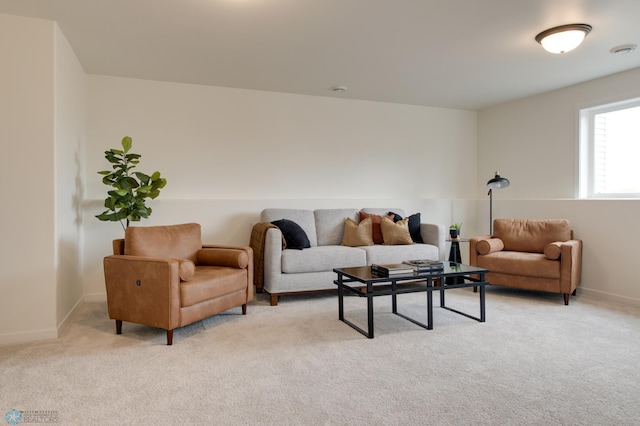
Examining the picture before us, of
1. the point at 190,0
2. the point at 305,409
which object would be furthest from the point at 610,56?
the point at 305,409

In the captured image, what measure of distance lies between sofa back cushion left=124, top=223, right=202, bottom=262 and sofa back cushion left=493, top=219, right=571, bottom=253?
11.9 feet

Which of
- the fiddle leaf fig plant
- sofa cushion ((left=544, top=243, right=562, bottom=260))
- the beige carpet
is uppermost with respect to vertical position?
the fiddle leaf fig plant

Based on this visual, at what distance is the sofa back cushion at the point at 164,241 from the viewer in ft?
11.4

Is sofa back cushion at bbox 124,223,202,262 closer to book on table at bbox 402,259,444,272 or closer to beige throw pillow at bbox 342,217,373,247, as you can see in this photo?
beige throw pillow at bbox 342,217,373,247

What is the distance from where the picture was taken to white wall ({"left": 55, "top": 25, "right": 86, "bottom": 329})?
134 inches

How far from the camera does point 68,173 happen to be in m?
3.79

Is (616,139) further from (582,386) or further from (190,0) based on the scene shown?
(190,0)

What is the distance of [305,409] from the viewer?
2.10 metres

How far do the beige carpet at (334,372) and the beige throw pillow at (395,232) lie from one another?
1281 millimetres

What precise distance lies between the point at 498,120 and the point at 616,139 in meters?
1.69

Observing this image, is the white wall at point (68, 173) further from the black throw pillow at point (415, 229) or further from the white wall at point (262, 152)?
the black throw pillow at point (415, 229)

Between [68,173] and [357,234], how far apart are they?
3.09 meters

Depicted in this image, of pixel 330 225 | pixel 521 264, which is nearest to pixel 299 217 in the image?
pixel 330 225

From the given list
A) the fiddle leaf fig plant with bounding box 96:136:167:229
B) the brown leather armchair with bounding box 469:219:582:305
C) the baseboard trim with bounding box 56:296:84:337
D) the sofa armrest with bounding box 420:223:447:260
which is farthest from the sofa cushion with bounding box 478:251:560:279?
the baseboard trim with bounding box 56:296:84:337
